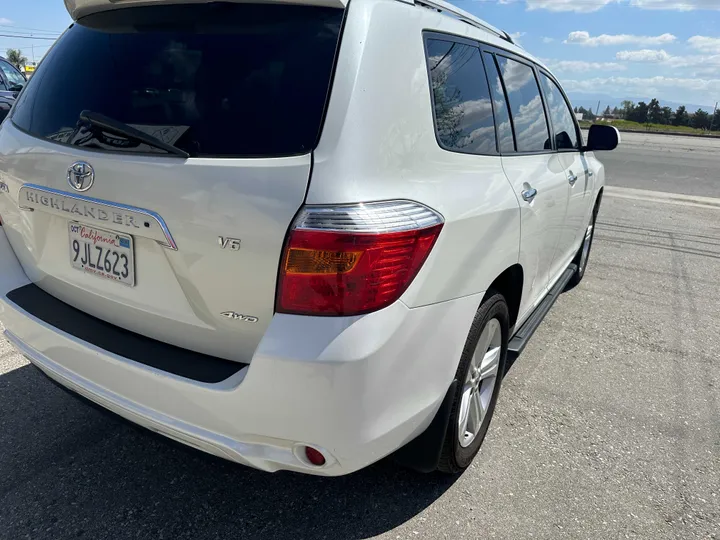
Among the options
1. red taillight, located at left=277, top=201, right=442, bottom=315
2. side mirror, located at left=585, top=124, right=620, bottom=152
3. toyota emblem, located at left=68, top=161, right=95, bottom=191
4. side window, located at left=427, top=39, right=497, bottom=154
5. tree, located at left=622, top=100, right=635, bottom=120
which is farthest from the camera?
tree, located at left=622, top=100, right=635, bottom=120

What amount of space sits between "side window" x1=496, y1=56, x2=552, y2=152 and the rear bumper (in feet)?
4.46

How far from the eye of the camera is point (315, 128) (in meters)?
1.63

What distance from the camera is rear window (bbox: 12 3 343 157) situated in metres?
1.67

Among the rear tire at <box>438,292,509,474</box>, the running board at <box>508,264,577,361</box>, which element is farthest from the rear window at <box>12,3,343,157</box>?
the running board at <box>508,264,577,361</box>

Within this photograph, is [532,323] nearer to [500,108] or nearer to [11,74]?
[500,108]

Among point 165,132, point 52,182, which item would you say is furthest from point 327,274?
point 52,182

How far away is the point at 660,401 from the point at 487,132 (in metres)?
1.99

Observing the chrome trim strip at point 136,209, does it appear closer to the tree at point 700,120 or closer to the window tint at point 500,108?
the window tint at point 500,108

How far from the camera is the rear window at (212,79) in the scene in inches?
65.9

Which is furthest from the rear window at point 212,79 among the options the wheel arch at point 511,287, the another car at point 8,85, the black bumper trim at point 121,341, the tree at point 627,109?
the tree at point 627,109

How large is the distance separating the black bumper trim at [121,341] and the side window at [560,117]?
8.99 ft

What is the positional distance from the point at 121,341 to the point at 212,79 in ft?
3.13

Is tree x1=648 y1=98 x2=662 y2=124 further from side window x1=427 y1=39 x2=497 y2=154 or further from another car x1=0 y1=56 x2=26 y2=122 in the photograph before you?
side window x1=427 y1=39 x2=497 y2=154

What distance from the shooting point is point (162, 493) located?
2.30 metres
